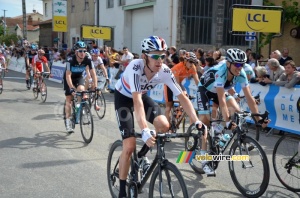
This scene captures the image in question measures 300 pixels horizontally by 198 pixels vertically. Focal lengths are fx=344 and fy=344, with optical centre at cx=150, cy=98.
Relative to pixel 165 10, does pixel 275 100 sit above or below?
below

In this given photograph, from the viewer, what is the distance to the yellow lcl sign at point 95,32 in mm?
22484

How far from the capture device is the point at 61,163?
5.96 m

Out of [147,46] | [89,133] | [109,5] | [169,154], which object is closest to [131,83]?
[147,46]

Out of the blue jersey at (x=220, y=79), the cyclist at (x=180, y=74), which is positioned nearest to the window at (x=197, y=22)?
the cyclist at (x=180, y=74)

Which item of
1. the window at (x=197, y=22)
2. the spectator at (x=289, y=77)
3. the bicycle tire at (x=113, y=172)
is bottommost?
the bicycle tire at (x=113, y=172)

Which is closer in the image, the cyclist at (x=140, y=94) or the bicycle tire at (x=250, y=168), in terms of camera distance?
the cyclist at (x=140, y=94)

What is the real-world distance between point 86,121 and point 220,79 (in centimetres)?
346

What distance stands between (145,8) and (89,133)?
19276mm

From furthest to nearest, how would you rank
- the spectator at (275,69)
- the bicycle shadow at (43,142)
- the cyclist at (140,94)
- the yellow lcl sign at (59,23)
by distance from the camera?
the yellow lcl sign at (59,23), the spectator at (275,69), the bicycle shadow at (43,142), the cyclist at (140,94)

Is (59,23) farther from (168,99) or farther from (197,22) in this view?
Result: (168,99)

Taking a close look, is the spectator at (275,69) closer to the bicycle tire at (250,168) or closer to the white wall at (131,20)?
the bicycle tire at (250,168)

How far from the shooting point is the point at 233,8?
1194cm

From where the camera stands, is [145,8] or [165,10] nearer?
[165,10]

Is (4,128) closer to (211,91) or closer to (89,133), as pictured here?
(89,133)
